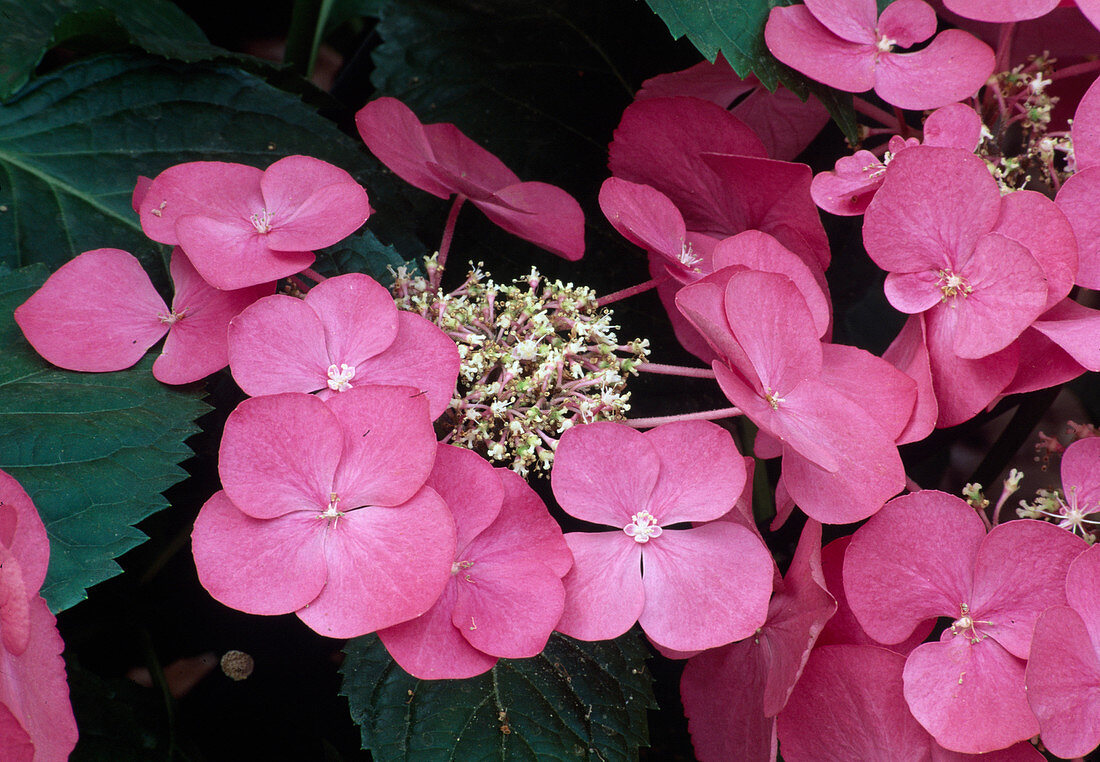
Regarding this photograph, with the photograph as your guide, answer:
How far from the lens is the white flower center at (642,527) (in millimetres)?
493

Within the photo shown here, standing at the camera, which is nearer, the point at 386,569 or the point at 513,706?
the point at 386,569

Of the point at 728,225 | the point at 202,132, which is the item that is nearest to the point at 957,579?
the point at 728,225

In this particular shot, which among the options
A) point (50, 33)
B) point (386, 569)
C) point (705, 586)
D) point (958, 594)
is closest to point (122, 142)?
point (50, 33)

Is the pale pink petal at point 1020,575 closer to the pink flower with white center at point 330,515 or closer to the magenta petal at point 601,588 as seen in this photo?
the magenta petal at point 601,588

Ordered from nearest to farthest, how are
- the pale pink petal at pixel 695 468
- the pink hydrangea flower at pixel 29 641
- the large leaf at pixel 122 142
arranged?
the pink hydrangea flower at pixel 29 641 → the pale pink petal at pixel 695 468 → the large leaf at pixel 122 142

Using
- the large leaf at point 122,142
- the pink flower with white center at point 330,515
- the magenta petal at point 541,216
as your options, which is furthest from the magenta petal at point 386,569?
the large leaf at point 122,142

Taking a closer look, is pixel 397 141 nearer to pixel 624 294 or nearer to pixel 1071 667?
pixel 624 294

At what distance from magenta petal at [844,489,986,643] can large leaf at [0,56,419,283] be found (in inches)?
18.7

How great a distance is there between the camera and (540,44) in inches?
33.3

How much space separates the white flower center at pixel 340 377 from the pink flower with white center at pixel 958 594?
321 millimetres

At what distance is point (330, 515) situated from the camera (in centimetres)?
45

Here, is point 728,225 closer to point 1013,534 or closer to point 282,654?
point 1013,534

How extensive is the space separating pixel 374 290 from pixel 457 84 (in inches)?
17.0

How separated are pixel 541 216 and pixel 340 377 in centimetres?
21
